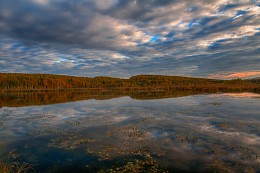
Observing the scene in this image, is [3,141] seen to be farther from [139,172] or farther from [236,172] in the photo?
[236,172]

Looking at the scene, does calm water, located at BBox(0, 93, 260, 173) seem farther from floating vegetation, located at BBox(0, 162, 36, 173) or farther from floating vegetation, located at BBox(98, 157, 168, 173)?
floating vegetation, located at BBox(0, 162, 36, 173)

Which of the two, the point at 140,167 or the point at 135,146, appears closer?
the point at 140,167

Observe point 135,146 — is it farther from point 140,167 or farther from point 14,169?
point 14,169

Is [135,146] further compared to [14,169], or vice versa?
[135,146]

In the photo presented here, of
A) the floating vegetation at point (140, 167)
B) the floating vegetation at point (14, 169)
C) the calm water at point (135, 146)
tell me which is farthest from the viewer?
the calm water at point (135, 146)

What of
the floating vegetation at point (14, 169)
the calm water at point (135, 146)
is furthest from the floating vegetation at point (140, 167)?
the floating vegetation at point (14, 169)

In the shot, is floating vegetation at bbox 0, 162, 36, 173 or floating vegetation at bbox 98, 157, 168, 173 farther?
floating vegetation at bbox 98, 157, 168, 173

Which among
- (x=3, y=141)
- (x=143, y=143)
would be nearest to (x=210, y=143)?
(x=143, y=143)

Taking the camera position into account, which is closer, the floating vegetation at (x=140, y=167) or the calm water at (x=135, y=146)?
the floating vegetation at (x=140, y=167)

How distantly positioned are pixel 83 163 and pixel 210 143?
7.29 m

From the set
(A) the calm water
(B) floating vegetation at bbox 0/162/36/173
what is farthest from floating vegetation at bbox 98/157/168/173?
(B) floating vegetation at bbox 0/162/36/173

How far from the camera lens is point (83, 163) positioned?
31.3ft

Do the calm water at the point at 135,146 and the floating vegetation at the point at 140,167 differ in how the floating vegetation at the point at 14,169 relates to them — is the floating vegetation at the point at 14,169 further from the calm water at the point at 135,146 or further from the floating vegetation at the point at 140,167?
the floating vegetation at the point at 140,167

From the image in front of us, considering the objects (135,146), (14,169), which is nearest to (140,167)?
(135,146)
